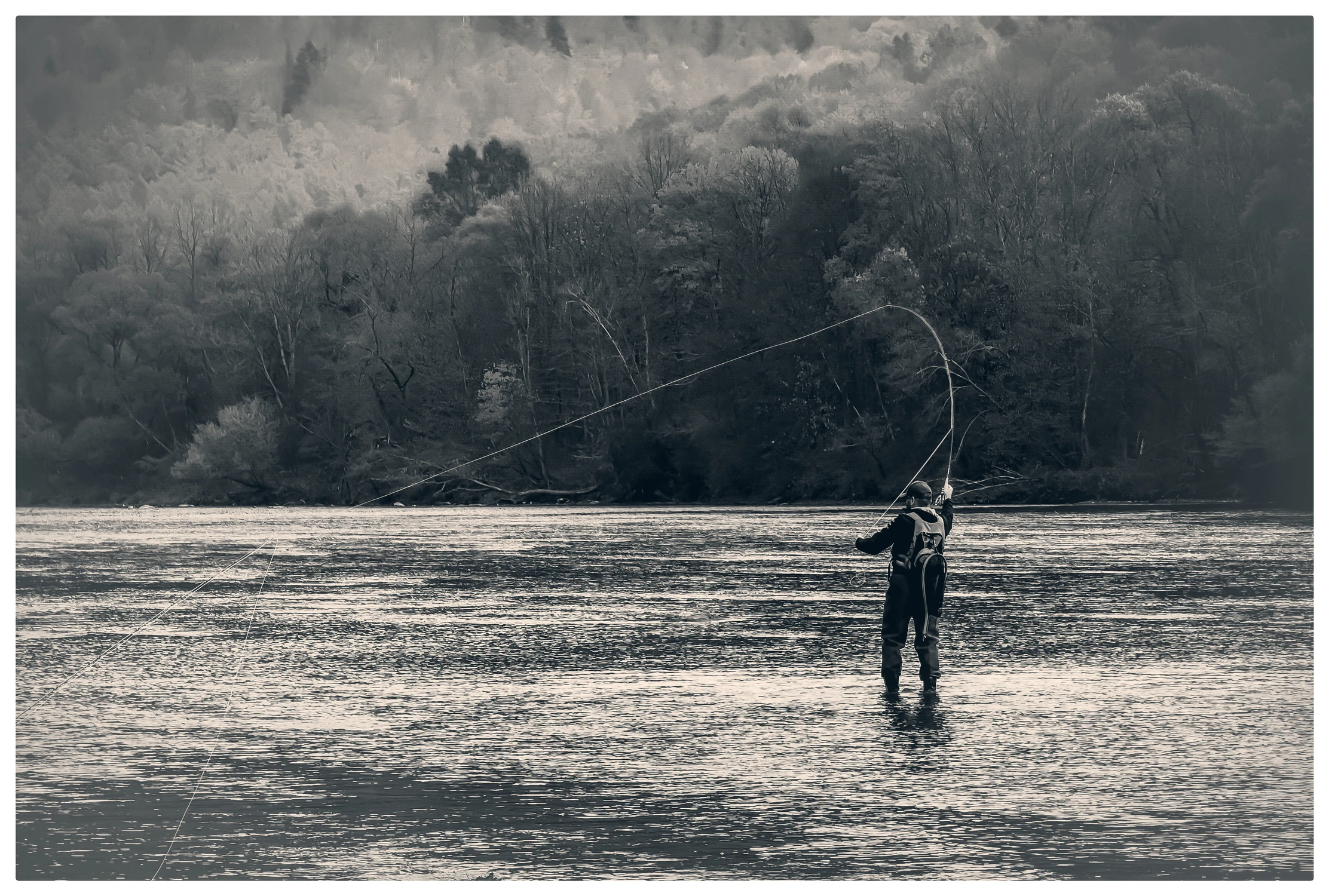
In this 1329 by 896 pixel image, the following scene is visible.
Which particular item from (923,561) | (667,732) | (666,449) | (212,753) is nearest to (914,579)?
(923,561)

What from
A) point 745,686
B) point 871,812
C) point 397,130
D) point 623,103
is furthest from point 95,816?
point 397,130

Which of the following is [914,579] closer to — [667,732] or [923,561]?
[923,561]

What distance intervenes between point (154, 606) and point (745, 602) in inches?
274

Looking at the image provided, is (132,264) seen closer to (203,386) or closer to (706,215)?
(203,386)

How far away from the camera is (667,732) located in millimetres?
10586

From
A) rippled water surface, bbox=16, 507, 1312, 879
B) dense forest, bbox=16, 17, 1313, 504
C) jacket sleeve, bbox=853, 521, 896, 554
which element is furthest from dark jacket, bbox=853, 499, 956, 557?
dense forest, bbox=16, 17, 1313, 504

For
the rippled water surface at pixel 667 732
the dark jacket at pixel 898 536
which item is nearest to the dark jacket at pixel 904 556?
the dark jacket at pixel 898 536

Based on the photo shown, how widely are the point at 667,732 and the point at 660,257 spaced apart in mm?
54025

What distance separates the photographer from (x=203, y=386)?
7169 centimetres

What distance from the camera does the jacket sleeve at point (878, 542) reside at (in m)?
11.8

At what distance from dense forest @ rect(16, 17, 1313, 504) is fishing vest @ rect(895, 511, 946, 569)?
35667 mm

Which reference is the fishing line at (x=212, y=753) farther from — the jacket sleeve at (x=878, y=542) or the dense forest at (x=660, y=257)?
the dense forest at (x=660, y=257)

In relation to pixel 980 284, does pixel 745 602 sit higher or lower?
lower

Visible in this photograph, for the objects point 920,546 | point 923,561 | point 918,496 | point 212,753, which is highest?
point 918,496
